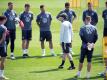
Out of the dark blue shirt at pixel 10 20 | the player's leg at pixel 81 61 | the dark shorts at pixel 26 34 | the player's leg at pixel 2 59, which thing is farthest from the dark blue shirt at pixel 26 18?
the player's leg at pixel 81 61

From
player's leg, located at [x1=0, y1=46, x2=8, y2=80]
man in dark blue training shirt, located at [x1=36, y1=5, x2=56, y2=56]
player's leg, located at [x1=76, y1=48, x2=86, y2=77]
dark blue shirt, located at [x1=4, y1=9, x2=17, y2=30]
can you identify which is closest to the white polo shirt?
player's leg, located at [x1=76, y1=48, x2=86, y2=77]

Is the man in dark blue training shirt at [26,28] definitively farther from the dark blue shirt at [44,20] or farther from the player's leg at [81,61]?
the player's leg at [81,61]

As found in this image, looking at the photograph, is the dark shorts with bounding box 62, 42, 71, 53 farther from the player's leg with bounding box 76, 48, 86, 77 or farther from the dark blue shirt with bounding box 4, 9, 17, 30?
the dark blue shirt with bounding box 4, 9, 17, 30

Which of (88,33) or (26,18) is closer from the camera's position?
(88,33)

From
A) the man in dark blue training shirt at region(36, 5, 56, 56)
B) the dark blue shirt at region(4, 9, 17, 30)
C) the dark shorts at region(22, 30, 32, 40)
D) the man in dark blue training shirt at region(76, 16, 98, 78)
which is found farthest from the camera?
the dark shorts at region(22, 30, 32, 40)

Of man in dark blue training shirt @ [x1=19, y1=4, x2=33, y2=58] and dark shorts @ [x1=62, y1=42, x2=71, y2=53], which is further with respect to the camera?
man in dark blue training shirt @ [x1=19, y1=4, x2=33, y2=58]

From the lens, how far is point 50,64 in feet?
73.4

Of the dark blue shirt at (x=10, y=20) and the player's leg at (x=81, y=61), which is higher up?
the dark blue shirt at (x=10, y=20)

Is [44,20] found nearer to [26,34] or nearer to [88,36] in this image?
[26,34]

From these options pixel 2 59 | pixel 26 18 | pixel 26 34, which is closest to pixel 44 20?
pixel 26 18

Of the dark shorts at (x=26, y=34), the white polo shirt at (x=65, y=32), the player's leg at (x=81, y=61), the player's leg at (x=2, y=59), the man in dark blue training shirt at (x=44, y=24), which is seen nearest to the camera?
the player's leg at (x=81, y=61)

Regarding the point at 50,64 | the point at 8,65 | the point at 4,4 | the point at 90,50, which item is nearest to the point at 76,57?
the point at 50,64

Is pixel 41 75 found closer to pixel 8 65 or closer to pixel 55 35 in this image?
pixel 8 65

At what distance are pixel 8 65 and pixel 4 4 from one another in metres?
23.4
